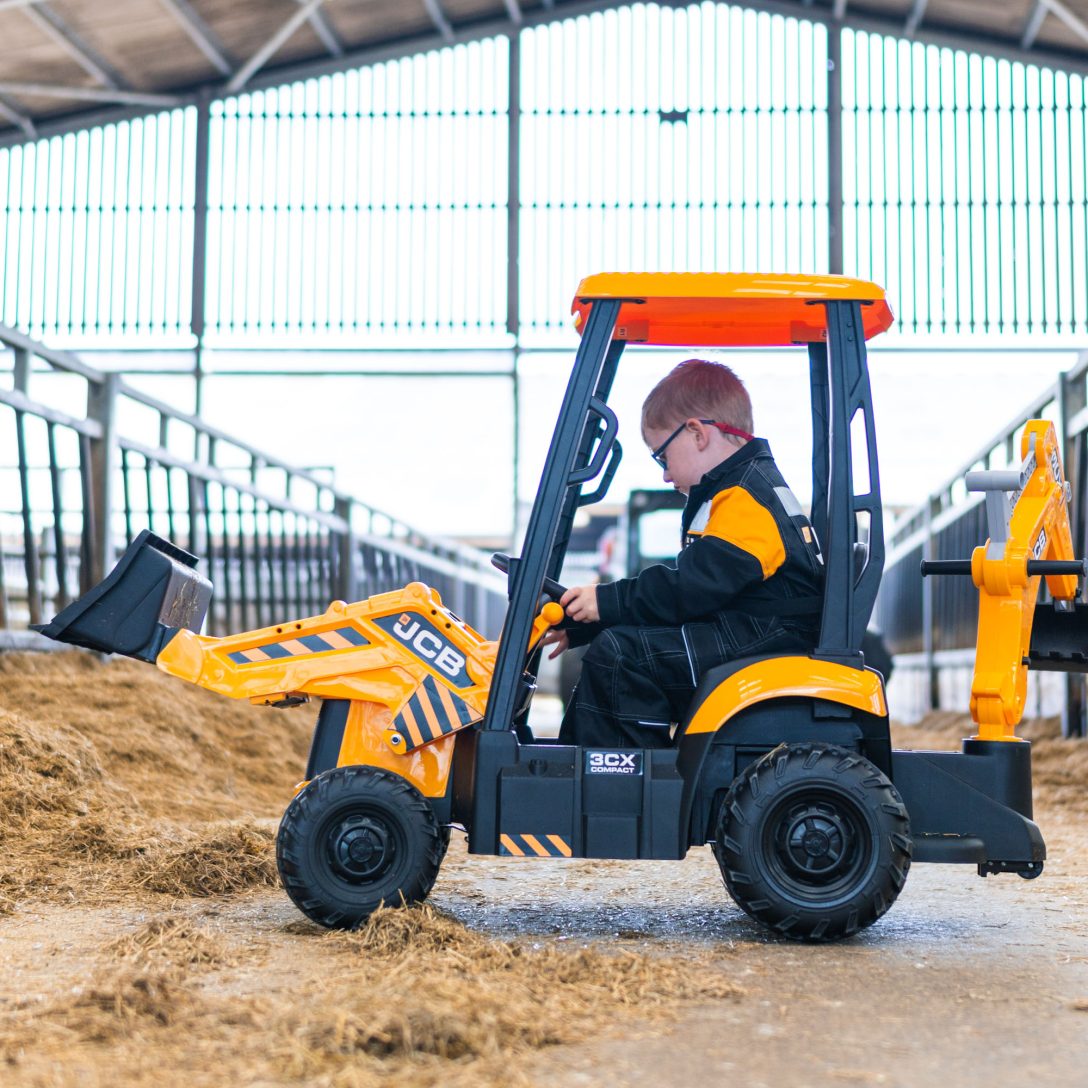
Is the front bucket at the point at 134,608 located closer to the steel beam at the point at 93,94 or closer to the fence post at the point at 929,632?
the fence post at the point at 929,632

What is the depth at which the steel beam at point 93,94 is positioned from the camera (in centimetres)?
1816

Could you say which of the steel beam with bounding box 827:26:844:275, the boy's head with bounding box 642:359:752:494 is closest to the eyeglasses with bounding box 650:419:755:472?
the boy's head with bounding box 642:359:752:494

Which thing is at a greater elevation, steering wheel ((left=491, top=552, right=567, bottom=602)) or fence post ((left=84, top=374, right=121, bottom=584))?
fence post ((left=84, top=374, right=121, bottom=584))

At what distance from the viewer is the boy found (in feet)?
10.6

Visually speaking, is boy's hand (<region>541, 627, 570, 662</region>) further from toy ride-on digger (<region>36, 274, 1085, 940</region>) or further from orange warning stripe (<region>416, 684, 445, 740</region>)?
orange warning stripe (<region>416, 684, 445, 740</region>)

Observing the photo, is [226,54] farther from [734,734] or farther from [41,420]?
[734,734]

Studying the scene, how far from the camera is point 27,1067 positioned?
2023mm

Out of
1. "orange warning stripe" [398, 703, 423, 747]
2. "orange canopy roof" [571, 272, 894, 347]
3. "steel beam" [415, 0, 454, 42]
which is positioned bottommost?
"orange warning stripe" [398, 703, 423, 747]

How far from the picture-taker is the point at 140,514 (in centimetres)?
764

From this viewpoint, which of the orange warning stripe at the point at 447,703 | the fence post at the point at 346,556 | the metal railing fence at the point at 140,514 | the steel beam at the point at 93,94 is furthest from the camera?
the steel beam at the point at 93,94

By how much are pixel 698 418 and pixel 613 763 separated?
842 mm

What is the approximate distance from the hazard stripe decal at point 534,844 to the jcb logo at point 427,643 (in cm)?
38

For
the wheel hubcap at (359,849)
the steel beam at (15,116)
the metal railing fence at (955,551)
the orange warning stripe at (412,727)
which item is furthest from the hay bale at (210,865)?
the steel beam at (15,116)

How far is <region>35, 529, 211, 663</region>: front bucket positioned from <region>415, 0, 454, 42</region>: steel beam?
674 inches
